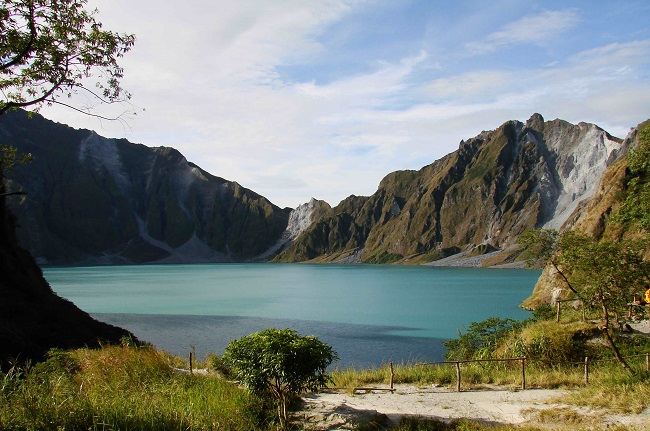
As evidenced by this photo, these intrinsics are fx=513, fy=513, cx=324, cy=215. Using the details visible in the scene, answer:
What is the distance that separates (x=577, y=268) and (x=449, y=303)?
168 ft

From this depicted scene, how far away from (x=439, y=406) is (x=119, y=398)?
873 centimetres

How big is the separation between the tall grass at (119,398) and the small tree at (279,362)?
70 centimetres

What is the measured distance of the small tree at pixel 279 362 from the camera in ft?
37.3

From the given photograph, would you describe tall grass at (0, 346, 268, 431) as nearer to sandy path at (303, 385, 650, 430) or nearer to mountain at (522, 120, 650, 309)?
sandy path at (303, 385, 650, 430)

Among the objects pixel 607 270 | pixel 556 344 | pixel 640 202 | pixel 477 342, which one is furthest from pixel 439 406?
pixel 477 342

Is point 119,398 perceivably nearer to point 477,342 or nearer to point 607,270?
point 607,270

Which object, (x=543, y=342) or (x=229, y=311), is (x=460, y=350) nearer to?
(x=543, y=342)

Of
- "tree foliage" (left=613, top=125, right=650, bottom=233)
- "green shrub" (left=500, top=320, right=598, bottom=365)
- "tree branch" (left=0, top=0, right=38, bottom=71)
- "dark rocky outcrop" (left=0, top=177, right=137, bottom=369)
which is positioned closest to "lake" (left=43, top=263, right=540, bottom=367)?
"dark rocky outcrop" (left=0, top=177, right=137, bottom=369)

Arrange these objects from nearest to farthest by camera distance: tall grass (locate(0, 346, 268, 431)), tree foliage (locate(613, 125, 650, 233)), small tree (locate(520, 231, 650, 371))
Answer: tall grass (locate(0, 346, 268, 431))
small tree (locate(520, 231, 650, 371))
tree foliage (locate(613, 125, 650, 233))

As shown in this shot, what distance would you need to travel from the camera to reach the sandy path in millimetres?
12305

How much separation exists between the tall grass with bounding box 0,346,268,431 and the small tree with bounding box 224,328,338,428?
70cm

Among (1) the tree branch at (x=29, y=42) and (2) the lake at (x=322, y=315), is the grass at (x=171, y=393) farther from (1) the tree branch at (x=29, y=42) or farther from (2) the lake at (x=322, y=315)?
(2) the lake at (x=322, y=315)

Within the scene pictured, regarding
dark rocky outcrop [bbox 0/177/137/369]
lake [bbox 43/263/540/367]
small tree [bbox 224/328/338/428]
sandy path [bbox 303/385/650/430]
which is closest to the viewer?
small tree [bbox 224/328/338/428]

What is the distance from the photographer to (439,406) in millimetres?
14445
